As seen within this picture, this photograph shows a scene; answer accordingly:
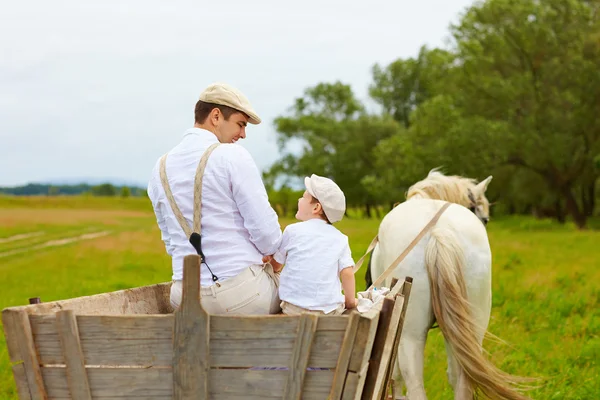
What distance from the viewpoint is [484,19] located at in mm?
30000

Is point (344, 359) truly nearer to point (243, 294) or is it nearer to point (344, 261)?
point (243, 294)

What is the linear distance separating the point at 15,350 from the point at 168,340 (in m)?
0.59

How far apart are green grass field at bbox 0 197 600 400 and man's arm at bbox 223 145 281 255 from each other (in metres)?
3.48

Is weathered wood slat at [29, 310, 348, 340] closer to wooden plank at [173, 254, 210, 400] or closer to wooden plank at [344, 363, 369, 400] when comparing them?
wooden plank at [173, 254, 210, 400]

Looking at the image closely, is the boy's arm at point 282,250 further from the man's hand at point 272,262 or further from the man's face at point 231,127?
the man's face at point 231,127

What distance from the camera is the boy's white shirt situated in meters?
3.54

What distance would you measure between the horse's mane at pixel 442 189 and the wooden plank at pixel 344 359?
11.1 ft

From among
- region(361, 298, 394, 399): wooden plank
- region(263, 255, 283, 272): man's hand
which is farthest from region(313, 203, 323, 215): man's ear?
region(361, 298, 394, 399): wooden plank

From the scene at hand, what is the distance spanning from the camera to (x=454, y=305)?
5191mm

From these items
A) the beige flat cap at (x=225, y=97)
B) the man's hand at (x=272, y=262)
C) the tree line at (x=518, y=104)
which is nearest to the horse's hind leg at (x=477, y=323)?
the man's hand at (x=272, y=262)

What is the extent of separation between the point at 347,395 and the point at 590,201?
123 feet

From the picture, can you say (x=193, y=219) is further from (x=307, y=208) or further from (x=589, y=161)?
(x=589, y=161)

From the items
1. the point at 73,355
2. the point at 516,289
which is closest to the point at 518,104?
the point at 516,289

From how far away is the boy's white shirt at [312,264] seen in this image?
354cm
